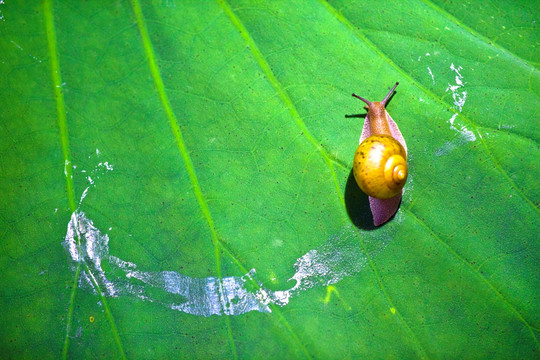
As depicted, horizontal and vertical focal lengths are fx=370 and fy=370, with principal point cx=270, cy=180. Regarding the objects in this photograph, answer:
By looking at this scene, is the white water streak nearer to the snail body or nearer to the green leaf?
the green leaf

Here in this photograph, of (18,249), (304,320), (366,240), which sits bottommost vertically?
(304,320)

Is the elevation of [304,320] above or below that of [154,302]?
below

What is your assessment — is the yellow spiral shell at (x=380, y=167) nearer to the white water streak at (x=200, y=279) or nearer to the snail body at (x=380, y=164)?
the snail body at (x=380, y=164)

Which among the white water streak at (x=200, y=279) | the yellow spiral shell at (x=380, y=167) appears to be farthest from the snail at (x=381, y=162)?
the white water streak at (x=200, y=279)

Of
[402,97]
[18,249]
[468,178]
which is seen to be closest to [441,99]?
[402,97]

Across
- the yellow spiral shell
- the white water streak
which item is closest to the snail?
the yellow spiral shell

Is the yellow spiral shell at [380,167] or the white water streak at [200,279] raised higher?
the yellow spiral shell at [380,167]

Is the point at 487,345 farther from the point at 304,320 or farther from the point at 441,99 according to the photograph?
the point at 441,99
